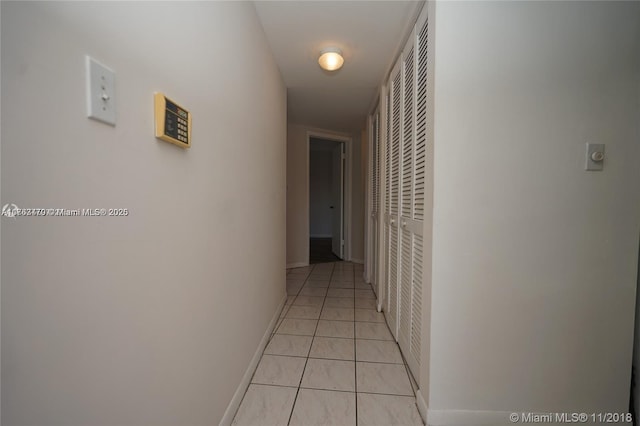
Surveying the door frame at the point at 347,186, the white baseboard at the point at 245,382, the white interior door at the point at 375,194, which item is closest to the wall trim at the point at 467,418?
the white baseboard at the point at 245,382

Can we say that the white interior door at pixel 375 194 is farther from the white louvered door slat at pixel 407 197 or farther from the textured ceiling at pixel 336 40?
the white louvered door slat at pixel 407 197

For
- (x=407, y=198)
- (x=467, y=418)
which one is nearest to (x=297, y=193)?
(x=407, y=198)

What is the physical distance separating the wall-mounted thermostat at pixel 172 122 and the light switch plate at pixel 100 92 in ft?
0.50

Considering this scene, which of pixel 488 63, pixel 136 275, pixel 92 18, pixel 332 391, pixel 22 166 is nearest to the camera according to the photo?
pixel 22 166

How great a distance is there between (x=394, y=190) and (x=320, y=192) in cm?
620

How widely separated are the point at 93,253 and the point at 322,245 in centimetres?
627

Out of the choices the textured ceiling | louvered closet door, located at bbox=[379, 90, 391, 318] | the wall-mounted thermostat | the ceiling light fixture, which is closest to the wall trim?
louvered closet door, located at bbox=[379, 90, 391, 318]

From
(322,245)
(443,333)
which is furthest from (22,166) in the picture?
(322,245)

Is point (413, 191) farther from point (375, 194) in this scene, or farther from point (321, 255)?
point (321, 255)

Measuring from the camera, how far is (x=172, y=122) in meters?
0.87

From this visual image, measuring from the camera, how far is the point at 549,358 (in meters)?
1.30

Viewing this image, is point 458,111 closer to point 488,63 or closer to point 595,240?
point 488,63

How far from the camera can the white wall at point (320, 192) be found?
8125mm

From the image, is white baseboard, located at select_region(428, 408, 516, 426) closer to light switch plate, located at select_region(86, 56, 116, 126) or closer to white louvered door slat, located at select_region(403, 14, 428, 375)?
white louvered door slat, located at select_region(403, 14, 428, 375)
